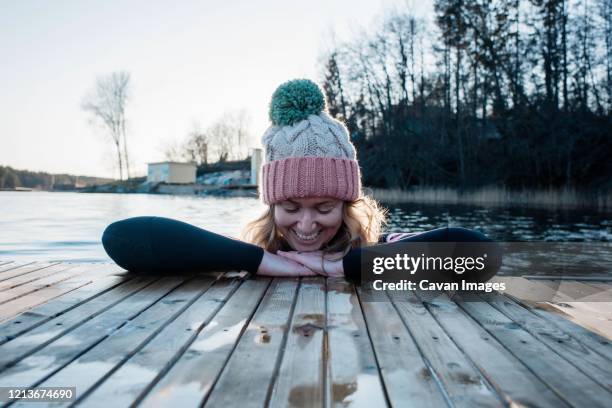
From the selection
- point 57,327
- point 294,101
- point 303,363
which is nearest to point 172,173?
point 294,101

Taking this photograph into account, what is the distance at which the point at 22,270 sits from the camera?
2799 millimetres

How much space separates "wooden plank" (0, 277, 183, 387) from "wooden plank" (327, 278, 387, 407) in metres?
0.69

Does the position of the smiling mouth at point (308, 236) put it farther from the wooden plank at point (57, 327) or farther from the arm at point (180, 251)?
the wooden plank at point (57, 327)

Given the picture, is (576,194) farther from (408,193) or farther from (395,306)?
(395,306)

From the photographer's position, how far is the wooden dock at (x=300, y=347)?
42.4 inches

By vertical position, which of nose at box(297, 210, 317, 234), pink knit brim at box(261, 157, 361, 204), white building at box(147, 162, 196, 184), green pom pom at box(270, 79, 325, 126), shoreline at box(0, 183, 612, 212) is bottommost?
shoreline at box(0, 183, 612, 212)

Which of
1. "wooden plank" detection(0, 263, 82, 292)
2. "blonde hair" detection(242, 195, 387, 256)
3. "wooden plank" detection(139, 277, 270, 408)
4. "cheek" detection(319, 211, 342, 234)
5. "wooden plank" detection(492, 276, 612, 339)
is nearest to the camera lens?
"wooden plank" detection(139, 277, 270, 408)

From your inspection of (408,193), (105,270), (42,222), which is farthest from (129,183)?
(105,270)

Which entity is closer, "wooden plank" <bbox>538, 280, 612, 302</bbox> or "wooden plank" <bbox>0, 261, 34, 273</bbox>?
"wooden plank" <bbox>538, 280, 612, 302</bbox>

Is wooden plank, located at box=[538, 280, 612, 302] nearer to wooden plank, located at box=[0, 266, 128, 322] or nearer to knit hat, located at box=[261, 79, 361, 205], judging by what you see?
knit hat, located at box=[261, 79, 361, 205]

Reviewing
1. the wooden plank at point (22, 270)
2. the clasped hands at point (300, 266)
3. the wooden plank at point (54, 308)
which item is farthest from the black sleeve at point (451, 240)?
the wooden plank at point (22, 270)

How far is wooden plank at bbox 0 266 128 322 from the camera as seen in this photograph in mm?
1806

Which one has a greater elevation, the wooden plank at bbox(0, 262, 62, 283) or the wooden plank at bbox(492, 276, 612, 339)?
the wooden plank at bbox(0, 262, 62, 283)

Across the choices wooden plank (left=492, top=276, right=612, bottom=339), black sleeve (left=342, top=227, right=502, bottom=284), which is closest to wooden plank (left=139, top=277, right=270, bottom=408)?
black sleeve (left=342, top=227, right=502, bottom=284)
